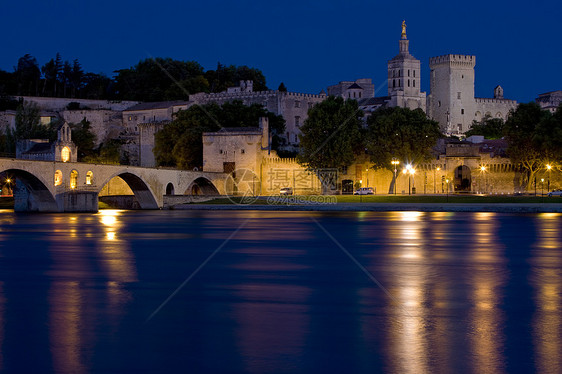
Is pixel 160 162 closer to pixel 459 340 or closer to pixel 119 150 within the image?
pixel 119 150

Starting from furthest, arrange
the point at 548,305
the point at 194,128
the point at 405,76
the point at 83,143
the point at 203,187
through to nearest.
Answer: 1. the point at 405,76
2. the point at 83,143
3. the point at 194,128
4. the point at 203,187
5. the point at 548,305

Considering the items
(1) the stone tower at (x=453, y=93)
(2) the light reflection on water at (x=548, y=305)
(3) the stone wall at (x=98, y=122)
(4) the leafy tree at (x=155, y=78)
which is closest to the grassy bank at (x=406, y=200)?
(2) the light reflection on water at (x=548, y=305)

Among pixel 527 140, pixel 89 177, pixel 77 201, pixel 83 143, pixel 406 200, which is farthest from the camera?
pixel 83 143

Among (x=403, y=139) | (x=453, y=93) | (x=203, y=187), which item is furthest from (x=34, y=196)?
(x=453, y=93)

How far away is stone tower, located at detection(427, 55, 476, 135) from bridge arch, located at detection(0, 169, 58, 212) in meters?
83.9

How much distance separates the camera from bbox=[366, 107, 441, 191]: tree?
70.6 m

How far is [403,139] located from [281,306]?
58.8 m

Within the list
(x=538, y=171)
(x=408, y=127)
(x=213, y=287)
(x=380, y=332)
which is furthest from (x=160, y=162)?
(x=380, y=332)

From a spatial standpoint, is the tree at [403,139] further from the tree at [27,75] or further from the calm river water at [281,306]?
the tree at [27,75]

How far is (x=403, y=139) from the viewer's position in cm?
7088

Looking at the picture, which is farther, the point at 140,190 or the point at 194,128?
the point at 194,128

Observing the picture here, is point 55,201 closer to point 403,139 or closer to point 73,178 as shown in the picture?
point 73,178

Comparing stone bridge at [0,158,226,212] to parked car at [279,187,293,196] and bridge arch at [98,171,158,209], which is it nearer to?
bridge arch at [98,171,158,209]

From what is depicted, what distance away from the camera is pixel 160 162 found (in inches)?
3408
